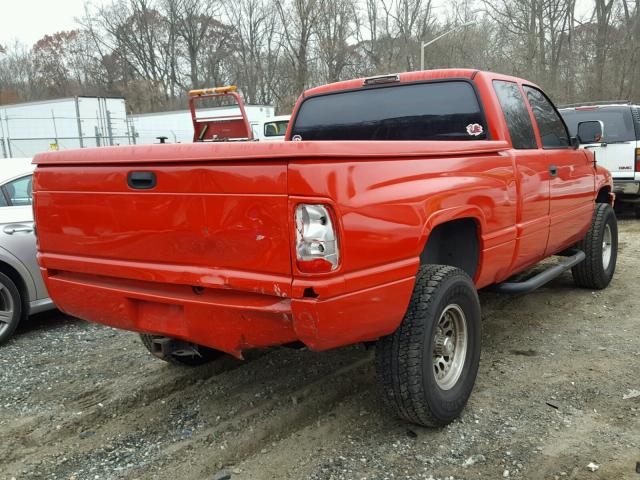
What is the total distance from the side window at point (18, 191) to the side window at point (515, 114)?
404 centimetres

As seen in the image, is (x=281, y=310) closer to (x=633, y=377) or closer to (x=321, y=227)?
(x=321, y=227)

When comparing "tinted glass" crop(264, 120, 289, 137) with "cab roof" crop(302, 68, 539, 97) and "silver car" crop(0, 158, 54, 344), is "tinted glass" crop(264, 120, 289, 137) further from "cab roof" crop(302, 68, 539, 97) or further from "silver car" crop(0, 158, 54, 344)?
"cab roof" crop(302, 68, 539, 97)

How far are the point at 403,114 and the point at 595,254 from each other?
104 inches

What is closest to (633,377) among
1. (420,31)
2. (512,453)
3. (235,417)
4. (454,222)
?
(512,453)

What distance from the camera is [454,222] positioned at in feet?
11.1

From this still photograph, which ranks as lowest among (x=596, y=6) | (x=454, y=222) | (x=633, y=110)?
(x=454, y=222)

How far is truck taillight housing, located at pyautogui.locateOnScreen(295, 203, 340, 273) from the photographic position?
7.63 feet

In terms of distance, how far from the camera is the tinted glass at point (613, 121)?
9.12 metres

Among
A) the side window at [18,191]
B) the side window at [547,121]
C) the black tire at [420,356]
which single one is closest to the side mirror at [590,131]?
the side window at [547,121]

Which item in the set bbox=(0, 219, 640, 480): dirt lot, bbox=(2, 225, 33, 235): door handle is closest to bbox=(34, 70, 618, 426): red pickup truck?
bbox=(0, 219, 640, 480): dirt lot

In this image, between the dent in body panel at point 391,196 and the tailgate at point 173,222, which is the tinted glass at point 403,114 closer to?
the dent in body panel at point 391,196

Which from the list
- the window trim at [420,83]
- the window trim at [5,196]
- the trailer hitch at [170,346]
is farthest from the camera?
the window trim at [5,196]

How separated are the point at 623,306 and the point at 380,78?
3.09m

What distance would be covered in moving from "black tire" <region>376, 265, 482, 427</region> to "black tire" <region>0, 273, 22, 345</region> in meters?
3.28
